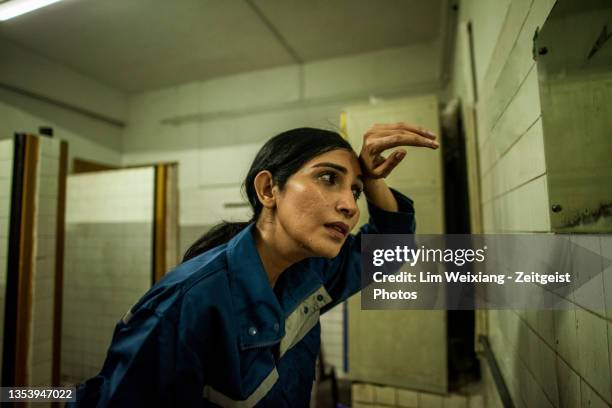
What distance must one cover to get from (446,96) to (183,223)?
2217 millimetres

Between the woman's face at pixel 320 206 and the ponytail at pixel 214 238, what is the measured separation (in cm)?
23

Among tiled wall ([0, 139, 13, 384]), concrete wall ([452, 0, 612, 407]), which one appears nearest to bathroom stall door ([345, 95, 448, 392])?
concrete wall ([452, 0, 612, 407])

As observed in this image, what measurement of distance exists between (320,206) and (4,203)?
1.48 m

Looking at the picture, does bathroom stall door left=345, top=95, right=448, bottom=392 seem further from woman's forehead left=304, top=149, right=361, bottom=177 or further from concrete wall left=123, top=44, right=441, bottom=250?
concrete wall left=123, top=44, right=441, bottom=250

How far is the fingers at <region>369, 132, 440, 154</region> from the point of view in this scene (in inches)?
27.6

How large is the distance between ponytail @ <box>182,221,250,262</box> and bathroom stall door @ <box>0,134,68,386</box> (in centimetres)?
100

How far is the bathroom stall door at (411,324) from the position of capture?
50.9 inches

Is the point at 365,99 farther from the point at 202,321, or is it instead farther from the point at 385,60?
the point at 202,321

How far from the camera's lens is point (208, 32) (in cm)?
187

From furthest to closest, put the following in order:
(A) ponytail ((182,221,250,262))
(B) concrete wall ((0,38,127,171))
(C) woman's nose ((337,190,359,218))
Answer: (B) concrete wall ((0,38,127,171))
(A) ponytail ((182,221,250,262))
(C) woman's nose ((337,190,359,218))

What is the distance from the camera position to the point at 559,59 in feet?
1.52

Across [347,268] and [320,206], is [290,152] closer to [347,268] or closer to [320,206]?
[320,206]

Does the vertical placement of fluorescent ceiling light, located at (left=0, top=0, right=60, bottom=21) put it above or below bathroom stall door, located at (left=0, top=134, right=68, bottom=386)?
above

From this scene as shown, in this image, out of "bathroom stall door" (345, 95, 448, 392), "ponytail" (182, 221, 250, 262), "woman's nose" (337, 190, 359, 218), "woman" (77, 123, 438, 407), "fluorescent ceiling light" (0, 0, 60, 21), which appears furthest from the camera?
"bathroom stall door" (345, 95, 448, 392)
